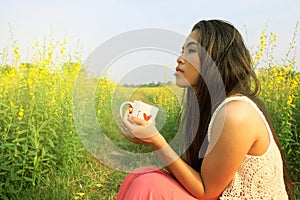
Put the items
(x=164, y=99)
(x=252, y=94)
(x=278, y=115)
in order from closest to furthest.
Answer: (x=252, y=94) < (x=278, y=115) < (x=164, y=99)

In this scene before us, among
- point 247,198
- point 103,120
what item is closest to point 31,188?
point 103,120

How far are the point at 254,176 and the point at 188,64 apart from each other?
0.49 metres

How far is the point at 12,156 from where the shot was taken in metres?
2.68

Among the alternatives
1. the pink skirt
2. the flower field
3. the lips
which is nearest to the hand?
the pink skirt

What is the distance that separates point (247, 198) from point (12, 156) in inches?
62.8

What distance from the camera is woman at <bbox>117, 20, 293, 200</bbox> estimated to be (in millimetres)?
1556

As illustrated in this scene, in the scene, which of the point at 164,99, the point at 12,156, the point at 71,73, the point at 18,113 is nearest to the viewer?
the point at 12,156

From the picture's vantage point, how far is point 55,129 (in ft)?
9.81

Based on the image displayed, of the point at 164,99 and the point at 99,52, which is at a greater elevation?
the point at 99,52

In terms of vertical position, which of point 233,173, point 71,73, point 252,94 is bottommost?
point 233,173

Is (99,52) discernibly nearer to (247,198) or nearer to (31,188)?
(247,198)

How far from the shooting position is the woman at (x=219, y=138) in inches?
61.2

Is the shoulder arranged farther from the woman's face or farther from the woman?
the woman's face

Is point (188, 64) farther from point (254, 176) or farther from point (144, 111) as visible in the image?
point (254, 176)
